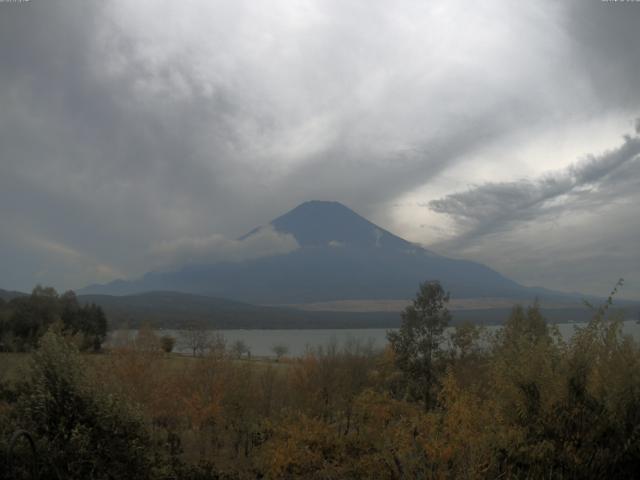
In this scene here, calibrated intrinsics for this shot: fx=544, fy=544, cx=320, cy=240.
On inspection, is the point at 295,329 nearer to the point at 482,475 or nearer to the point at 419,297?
the point at 419,297

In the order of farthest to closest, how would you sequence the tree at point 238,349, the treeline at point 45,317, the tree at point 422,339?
the treeline at point 45,317 < the tree at point 238,349 < the tree at point 422,339

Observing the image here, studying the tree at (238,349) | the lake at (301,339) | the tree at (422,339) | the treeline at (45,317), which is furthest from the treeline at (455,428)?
the treeline at (45,317)

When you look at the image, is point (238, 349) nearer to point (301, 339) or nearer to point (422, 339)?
point (422, 339)

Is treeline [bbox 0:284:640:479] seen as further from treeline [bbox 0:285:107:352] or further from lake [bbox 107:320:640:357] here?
treeline [bbox 0:285:107:352]

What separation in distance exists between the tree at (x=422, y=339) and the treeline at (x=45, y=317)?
42740 millimetres

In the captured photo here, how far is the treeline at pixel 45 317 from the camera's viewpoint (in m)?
66.7

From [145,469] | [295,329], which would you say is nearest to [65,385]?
[145,469]

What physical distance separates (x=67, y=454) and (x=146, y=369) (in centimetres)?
2114

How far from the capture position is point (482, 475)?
1138 centimetres

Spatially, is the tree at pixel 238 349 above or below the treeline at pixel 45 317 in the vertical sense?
below

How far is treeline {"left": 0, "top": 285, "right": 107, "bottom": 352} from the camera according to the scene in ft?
219

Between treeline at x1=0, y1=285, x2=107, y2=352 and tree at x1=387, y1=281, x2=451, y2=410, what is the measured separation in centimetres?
4274

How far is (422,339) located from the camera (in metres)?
34.0

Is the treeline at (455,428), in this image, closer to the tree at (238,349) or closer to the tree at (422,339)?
the tree at (422,339)
